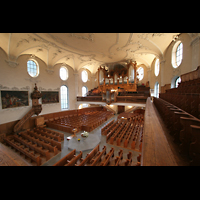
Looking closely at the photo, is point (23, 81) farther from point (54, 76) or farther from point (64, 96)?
point (64, 96)

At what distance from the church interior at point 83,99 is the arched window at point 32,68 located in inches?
3.6

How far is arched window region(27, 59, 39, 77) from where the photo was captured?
9536 millimetres

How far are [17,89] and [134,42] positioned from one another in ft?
37.3

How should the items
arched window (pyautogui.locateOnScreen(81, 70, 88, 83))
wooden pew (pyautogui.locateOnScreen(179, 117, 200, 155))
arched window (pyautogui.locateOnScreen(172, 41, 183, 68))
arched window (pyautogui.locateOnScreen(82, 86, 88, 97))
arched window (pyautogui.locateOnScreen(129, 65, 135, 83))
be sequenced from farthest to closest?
arched window (pyautogui.locateOnScreen(82, 86, 88, 97)) → arched window (pyautogui.locateOnScreen(81, 70, 88, 83)) → arched window (pyautogui.locateOnScreen(129, 65, 135, 83)) → arched window (pyautogui.locateOnScreen(172, 41, 183, 68)) → wooden pew (pyautogui.locateOnScreen(179, 117, 200, 155))

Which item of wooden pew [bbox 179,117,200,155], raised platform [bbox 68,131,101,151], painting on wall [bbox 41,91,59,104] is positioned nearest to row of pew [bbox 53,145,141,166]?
raised platform [bbox 68,131,101,151]

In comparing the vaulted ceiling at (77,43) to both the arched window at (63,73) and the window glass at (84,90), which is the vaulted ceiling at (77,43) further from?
the window glass at (84,90)

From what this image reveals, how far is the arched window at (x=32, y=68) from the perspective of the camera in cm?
954

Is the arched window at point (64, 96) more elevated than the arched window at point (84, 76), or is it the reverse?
the arched window at point (84, 76)

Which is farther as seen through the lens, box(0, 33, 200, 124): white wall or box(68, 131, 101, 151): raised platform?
box(0, 33, 200, 124): white wall

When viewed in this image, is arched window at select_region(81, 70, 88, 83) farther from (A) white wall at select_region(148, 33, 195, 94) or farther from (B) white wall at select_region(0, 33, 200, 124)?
(A) white wall at select_region(148, 33, 195, 94)

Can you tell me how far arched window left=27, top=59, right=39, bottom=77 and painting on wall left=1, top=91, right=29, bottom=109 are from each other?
7.18 feet

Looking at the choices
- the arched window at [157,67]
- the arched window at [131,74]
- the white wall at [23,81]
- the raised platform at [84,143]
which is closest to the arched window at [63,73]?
the white wall at [23,81]

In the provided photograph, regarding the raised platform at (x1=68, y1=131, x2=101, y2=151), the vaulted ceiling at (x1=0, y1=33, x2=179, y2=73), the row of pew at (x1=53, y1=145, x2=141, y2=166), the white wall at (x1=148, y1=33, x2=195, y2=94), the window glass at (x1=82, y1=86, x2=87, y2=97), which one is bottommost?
the raised platform at (x1=68, y1=131, x2=101, y2=151)
